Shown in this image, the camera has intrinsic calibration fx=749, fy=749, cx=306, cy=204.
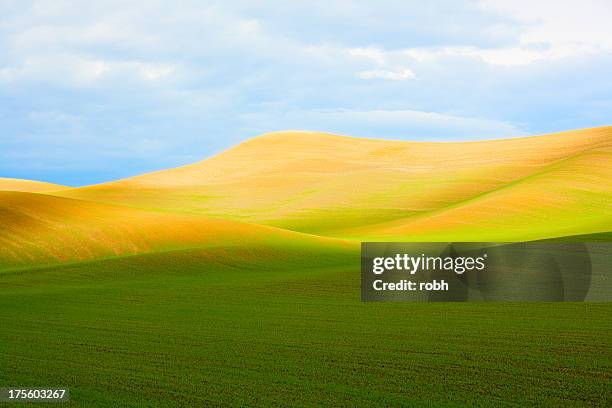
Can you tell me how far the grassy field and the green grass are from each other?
2.7 inches

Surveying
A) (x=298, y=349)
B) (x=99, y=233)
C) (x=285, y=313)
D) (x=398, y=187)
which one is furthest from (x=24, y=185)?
(x=298, y=349)

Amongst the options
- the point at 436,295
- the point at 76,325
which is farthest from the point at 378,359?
the point at 436,295

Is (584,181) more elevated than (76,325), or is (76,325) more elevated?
(584,181)

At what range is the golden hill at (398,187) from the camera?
3086 inches

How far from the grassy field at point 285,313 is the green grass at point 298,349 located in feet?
0.22

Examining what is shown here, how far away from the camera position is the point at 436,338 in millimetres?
18156

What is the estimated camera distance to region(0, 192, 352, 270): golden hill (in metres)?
46.5

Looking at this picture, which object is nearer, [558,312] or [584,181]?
[558,312]

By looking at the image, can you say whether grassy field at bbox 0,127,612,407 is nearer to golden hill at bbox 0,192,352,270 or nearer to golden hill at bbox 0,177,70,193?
golden hill at bbox 0,192,352,270

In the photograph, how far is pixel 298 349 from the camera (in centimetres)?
1645

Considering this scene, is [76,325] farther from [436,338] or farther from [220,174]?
[220,174]

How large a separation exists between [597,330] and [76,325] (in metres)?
14.0

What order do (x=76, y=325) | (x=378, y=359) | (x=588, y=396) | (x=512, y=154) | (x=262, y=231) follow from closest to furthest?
(x=588, y=396), (x=378, y=359), (x=76, y=325), (x=262, y=231), (x=512, y=154)

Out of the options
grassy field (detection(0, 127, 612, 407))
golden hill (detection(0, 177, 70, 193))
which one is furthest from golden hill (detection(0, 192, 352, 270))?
golden hill (detection(0, 177, 70, 193))
